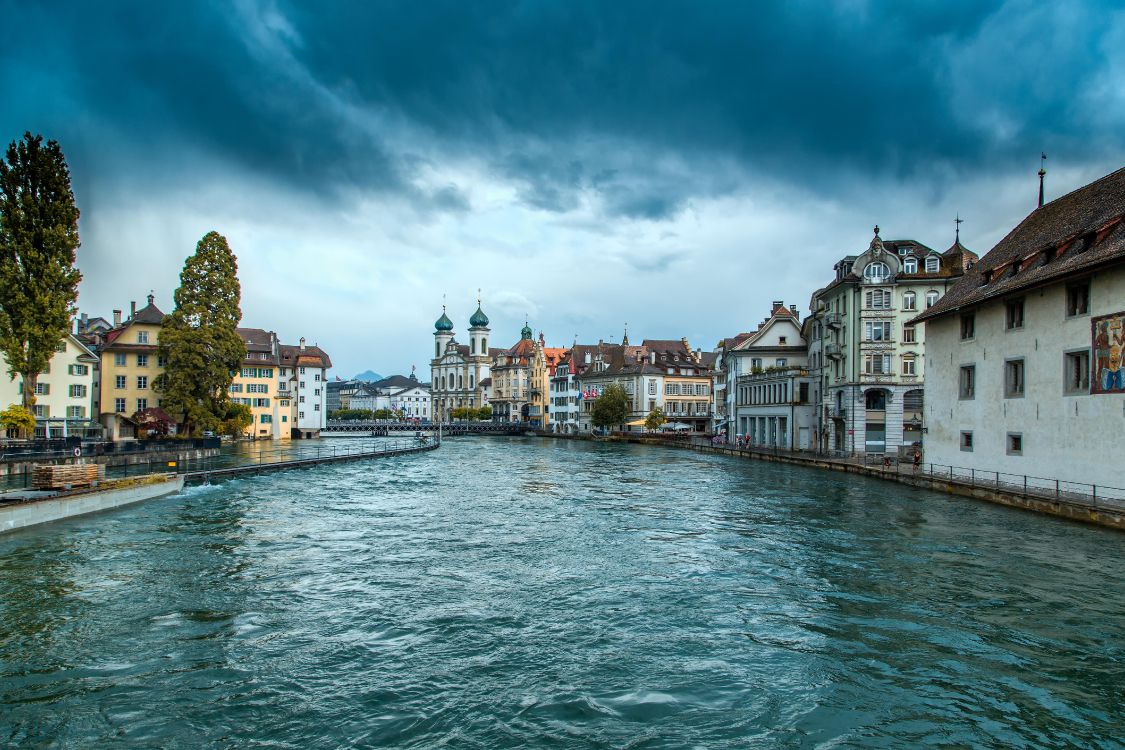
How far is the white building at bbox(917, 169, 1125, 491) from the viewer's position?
28.4 metres

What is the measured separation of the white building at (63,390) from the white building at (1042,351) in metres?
60.3

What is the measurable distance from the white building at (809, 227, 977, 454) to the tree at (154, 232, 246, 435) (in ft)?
173

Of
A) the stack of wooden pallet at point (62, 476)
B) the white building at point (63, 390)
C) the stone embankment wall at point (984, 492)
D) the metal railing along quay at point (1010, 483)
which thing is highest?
the white building at point (63, 390)

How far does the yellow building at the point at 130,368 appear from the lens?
8056 cm

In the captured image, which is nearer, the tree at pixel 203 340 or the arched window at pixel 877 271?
the arched window at pixel 877 271

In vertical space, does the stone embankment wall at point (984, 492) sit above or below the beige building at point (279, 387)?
below

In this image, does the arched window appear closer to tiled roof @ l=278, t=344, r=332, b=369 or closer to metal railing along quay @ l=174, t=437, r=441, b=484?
metal railing along quay @ l=174, t=437, r=441, b=484

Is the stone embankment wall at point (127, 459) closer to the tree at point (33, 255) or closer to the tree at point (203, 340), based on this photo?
the tree at point (203, 340)

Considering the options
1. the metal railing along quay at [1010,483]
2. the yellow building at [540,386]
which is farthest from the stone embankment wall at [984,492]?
the yellow building at [540,386]

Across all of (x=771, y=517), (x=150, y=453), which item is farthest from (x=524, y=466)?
(x=771, y=517)

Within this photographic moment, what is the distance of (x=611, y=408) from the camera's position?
10994cm

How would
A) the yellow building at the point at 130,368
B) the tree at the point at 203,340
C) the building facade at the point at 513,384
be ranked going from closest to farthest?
1. the tree at the point at 203,340
2. the yellow building at the point at 130,368
3. the building facade at the point at 513,384

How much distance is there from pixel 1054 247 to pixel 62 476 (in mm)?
41996

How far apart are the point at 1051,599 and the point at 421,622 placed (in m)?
13.7
